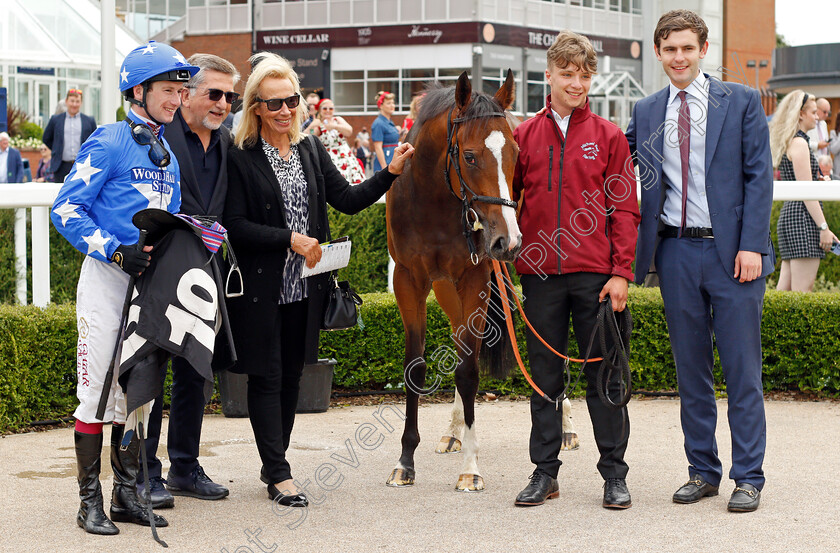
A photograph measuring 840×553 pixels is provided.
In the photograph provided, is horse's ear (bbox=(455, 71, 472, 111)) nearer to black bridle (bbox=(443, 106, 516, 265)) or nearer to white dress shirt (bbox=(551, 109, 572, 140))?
black bridle (bbox=(443, 106, 516, 265))

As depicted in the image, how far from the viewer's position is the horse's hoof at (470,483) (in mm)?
4777

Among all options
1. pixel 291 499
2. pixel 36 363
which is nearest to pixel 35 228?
pixel 36 363

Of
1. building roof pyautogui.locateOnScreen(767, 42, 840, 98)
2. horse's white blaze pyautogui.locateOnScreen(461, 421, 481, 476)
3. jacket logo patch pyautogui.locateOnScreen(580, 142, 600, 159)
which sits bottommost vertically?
horse's white blaze pyautogui.locateOnScreen(461, 421, 481, 476)

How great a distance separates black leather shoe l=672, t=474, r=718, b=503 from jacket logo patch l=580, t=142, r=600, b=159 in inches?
60.5

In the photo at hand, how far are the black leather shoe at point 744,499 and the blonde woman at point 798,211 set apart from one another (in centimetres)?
396

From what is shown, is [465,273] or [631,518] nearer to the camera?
[631,518]

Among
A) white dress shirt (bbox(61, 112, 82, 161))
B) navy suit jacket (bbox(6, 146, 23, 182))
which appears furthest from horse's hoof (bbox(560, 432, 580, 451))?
navy suit jacket (bbox(6, 146, 23, 182))

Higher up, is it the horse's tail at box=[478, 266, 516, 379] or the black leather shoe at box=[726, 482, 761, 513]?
the horse's tail at box=[478, 266, 516, 379]

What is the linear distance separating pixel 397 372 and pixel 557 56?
3.08m

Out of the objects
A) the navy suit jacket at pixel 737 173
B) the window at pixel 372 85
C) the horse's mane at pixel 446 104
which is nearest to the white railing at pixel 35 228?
the horse's mane at pixel 446 104

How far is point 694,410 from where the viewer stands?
15.2 feet

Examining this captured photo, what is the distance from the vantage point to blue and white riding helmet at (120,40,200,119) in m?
3.99

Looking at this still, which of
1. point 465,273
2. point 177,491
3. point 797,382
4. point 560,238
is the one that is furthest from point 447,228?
point 797,382

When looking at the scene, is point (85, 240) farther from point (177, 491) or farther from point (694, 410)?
point (694, 410)
